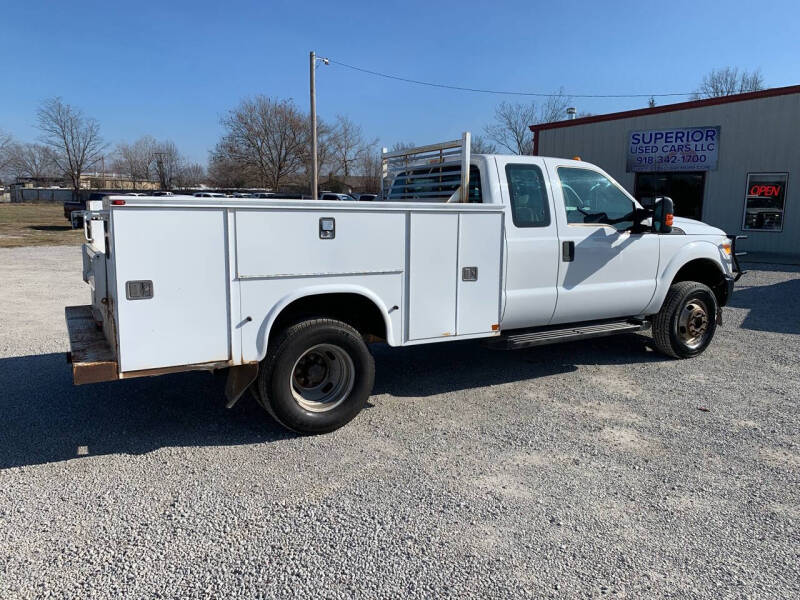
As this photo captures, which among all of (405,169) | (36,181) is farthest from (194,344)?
(36,181)

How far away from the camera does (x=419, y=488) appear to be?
13.1 feet

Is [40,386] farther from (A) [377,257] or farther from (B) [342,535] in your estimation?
(B) [342,535]

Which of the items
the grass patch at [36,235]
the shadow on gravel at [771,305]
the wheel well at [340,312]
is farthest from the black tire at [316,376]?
the grass patch at [36,235]

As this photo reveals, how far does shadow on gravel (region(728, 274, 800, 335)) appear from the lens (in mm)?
9055

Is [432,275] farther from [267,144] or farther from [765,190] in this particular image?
[267,144]

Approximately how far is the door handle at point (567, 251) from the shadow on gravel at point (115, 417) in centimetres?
296

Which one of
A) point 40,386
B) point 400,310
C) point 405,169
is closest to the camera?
point 400,310

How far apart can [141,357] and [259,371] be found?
2.71 feet

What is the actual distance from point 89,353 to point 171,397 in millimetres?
1468

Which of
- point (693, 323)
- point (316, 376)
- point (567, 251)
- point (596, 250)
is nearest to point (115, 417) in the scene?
point (316, 376)

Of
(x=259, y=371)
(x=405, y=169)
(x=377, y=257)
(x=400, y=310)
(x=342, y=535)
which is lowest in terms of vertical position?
(x=342, y=535)

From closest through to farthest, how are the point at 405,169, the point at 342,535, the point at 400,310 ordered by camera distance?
the point at 342,535 → the point at 400,310 → the point at 405,169

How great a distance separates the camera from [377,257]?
15.7ft

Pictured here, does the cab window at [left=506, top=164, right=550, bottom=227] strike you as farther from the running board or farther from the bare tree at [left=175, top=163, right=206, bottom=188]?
the bare tree at [left=175, top=163, right=206, bottom=188]
